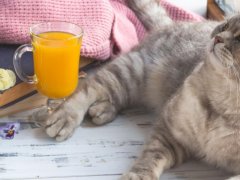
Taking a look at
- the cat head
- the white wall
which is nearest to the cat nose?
the cat head

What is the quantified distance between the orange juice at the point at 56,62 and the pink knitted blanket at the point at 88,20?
0.49 ft

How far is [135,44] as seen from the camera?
150 centimetres

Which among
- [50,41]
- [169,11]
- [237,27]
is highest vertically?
[237,27]

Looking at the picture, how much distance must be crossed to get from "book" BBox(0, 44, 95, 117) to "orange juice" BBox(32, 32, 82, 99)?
0.15ft

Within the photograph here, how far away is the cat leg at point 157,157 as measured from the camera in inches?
39.9

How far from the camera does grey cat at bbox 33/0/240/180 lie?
3.30 feet

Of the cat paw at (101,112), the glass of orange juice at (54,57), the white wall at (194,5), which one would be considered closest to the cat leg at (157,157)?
the cat paw at (101,112)

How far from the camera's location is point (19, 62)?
115 centimetres

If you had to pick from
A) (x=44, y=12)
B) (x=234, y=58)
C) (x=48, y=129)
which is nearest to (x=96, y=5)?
(x=44, y=12)

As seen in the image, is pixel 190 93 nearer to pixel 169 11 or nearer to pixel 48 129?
pixel 48 129

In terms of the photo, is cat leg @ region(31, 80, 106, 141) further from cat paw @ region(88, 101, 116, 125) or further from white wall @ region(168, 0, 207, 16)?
white wall @ region(168, 0, 207, 16)

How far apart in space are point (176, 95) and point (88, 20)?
0.39 m

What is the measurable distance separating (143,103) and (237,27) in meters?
0.43

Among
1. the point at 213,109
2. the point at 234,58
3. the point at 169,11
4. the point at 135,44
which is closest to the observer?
the point at 234,58
